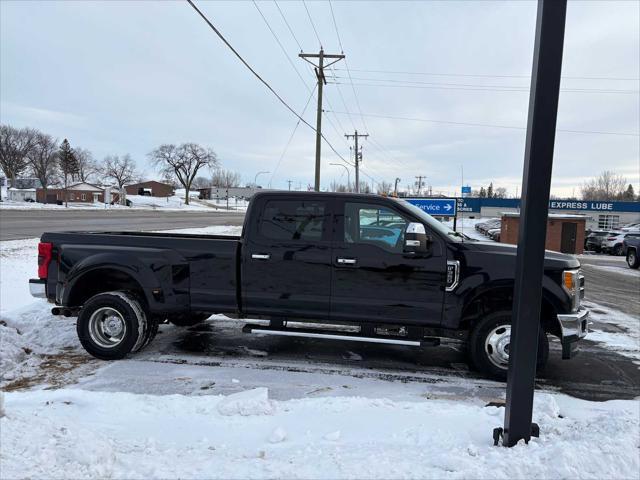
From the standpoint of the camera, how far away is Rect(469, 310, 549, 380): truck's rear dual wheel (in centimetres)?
478

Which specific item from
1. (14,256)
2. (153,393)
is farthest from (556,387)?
(14,256)

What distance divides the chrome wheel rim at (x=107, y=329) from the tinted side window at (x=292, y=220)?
1.95 m

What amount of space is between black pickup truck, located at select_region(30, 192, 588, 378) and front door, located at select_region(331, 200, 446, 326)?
0.4 inches

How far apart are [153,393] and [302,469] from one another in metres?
2.13

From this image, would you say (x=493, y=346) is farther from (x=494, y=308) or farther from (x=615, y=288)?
(x=615, y=288)

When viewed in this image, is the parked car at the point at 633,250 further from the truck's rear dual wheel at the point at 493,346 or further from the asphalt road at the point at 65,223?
the asphalt road at the point at 65,223

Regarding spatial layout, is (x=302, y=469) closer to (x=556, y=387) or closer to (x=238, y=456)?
(x=238, y=456)

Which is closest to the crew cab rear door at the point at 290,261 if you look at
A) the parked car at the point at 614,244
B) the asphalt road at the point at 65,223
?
the asphalt road at the point at 65,223

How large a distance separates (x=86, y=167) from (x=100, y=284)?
122 m

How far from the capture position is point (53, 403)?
3.73m

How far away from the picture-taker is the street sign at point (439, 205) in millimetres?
18000

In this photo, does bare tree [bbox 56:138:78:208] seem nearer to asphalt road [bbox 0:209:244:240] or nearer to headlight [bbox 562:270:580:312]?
asphalt road [bbox 0:209:244:240]

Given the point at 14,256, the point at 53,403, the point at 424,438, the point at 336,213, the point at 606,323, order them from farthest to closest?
the point at 14,256 < the point at 606,323 < the point at 336,213 < the point at 53,403 < the point at 424,438

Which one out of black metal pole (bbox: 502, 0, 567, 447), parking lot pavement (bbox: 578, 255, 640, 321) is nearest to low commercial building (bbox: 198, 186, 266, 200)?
parking lot pavement (bbox: 578, 255, 640, 321)
